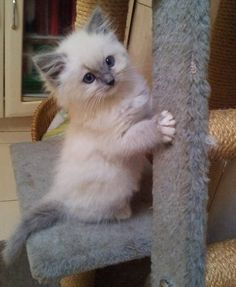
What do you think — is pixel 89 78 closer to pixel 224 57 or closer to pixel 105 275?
pixel 224 57

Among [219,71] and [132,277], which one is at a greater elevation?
[219,71]

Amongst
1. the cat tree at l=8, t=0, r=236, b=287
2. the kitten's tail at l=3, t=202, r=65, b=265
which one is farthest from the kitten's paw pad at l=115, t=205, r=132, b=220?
the cat tree at l=8, t=0, r=236, b=287

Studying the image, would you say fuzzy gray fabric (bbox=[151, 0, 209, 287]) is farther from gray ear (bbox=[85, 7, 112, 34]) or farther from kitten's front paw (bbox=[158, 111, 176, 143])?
gray ear (bbox=[85, 7, 112, 34])

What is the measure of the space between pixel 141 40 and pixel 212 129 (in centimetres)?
107

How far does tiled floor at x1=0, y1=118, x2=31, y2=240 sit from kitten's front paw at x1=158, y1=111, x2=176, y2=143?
0.95 meters

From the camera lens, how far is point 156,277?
0.66m

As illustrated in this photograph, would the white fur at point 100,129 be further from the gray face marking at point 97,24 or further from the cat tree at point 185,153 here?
the cat tree at point 185,153

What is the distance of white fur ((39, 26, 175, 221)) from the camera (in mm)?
860

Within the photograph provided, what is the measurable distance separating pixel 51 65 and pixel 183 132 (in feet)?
1.44

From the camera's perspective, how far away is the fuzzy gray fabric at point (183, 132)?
0.55m

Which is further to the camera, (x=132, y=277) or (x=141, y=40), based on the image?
(x=141, y=40)

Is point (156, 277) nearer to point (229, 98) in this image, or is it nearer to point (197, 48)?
point (197, 48)

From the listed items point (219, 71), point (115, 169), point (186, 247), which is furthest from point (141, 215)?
point (219, 71)

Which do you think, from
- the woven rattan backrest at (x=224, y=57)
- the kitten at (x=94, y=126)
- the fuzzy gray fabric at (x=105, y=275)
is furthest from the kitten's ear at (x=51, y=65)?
the fuzzy gray fabric at (x=105, y=275)
